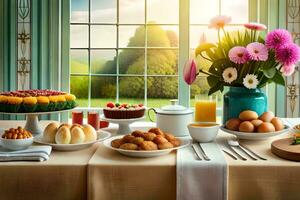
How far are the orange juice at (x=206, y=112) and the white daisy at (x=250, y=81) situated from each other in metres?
0.22

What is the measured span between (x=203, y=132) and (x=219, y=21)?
51 cm

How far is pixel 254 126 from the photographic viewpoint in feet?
5.97

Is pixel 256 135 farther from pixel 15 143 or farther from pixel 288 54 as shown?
pixel 15 143

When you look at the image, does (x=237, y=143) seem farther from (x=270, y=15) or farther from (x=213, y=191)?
(x=270, y=15)

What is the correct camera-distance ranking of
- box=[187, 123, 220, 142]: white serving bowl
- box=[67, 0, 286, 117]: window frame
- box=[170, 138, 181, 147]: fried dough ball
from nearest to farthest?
box=[170, 138, 181, 147]: fried dough ball < box=[187, 123, 220, 142]: white serving bowl < box=[67, 0, 286, 117]: window frame

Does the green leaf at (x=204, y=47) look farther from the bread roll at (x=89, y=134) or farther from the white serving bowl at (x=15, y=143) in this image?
the white serving bowl at (x=15, y=143)

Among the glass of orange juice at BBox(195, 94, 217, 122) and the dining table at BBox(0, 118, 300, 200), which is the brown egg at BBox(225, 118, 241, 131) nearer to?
the glass of orange juice at BBox(195, 94, 217, 122)

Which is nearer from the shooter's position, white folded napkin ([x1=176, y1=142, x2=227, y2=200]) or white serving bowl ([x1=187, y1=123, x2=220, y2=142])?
white folded napkin ([x1=176, y1=142, x2=227, y2=200])

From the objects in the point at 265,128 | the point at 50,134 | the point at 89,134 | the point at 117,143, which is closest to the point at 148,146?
the point at 117,143

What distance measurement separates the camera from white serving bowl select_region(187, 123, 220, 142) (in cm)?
178

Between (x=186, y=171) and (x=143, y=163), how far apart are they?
144mm

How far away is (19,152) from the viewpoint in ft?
5.20

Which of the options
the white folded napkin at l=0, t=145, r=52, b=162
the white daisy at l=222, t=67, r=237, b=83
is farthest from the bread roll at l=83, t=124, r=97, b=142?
the white daisy at l=222, t=67, r=237, b=83

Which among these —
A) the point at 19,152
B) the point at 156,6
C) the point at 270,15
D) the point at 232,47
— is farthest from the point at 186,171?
the point at 156,6
